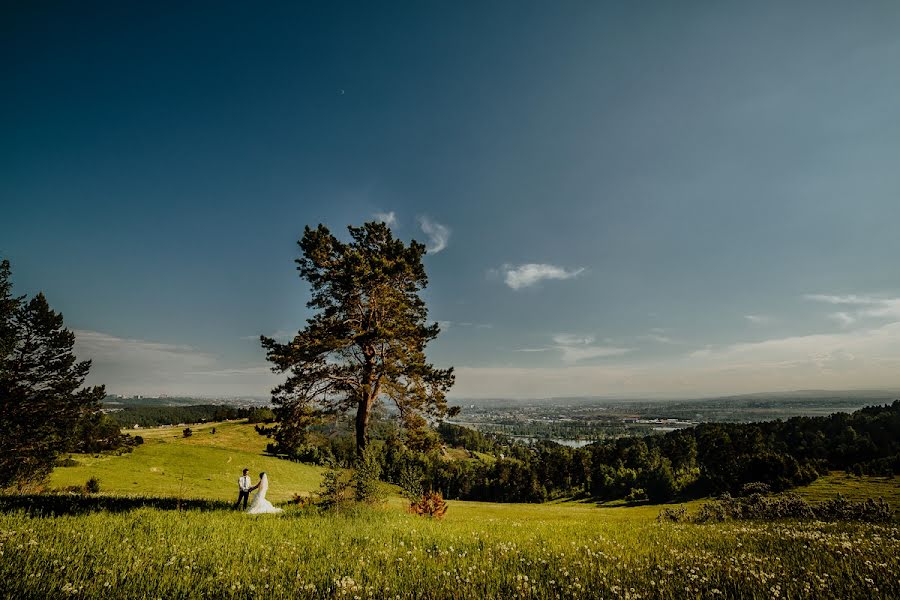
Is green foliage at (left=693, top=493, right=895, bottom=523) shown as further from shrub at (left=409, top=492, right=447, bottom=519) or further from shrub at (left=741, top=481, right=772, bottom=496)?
shrub at (left=741, top=481, right=772, bottom=496)

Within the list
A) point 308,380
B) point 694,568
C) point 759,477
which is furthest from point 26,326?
point 759,477

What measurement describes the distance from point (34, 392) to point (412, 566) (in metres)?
48.8

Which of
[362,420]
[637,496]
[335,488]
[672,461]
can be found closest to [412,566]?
[335,488]

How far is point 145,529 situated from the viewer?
8.02m

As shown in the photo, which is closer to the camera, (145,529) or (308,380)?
(145,529)

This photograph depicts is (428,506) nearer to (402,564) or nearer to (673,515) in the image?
(402,564)

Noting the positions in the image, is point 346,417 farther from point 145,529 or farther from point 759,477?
point 759,477

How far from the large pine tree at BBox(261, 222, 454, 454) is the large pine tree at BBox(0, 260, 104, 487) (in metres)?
30.9

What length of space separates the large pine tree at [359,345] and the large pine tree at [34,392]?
101ft

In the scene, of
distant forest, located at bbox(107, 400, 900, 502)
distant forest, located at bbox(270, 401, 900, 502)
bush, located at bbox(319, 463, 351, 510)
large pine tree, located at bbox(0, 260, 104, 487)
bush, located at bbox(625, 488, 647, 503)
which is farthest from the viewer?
bush, located at bbox(625, 488, 647, 503)

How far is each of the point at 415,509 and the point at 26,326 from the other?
135ft

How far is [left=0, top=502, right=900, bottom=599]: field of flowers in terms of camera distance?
13.9ft

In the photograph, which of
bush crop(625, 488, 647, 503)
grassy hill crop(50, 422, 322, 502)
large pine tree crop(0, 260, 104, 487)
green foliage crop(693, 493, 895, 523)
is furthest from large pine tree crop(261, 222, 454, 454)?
bush crop(625, 488, 647, 503)

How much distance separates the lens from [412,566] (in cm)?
533
